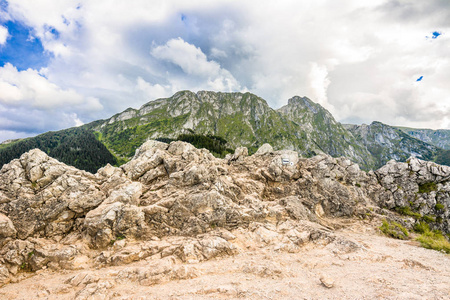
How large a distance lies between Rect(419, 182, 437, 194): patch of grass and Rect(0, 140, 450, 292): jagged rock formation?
13cm

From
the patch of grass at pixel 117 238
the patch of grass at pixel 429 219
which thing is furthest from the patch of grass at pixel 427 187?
the patch of grass at pixel 117 238

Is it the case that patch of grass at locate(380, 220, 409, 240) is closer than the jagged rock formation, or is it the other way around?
the jagged rock formation

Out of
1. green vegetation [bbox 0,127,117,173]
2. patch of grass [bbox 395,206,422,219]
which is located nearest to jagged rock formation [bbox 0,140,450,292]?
Answer: patch of grass [bbox 395,206,422,219]

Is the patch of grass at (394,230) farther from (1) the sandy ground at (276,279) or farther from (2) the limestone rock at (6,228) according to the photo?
(2) the limestone rock at (6,228)

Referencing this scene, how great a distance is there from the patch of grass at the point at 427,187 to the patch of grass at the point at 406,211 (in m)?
5.17

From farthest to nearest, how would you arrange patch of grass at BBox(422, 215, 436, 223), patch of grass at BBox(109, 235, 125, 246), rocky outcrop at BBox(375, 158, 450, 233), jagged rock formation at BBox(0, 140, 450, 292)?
rocky outcrop at BBox(375, 158, 450, 233), patch of grass at BBox(422, 215, 436, 223), patch of grass at BBox(109, 235, 125, 246), jagged rock formation at BBox(0, 140, 450, 292)

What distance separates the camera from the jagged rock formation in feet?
56.1

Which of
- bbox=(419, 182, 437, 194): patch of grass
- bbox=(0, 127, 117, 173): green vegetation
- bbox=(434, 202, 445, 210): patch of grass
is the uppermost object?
bbox=(0, 127, 117, 173): green vegetation

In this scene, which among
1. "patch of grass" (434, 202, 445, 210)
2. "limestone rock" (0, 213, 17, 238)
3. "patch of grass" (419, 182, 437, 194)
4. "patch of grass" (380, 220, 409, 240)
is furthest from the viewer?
"patch of grass" (419, 182, 437, 194)

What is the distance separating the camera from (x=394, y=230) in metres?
24.0

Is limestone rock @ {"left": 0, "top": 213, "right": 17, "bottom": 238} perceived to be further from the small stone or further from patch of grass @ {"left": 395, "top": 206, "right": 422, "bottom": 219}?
patch of grass @ {"left": 395, "top": 206, "right": 422, "bottom": 219}

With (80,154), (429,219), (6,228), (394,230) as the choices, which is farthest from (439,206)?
(80,154)

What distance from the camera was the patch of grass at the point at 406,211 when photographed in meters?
30.2

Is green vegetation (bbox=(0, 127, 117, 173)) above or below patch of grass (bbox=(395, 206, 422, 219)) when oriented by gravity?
above
